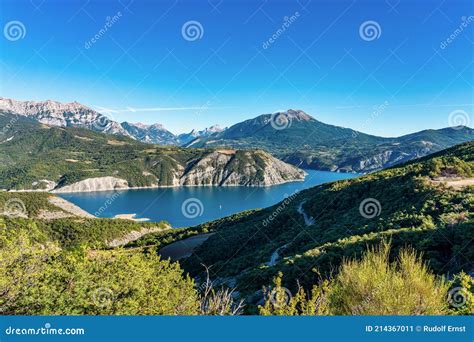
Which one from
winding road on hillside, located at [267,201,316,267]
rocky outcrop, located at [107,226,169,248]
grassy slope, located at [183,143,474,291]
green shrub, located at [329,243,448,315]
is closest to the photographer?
green shrub, located at [329,243,448,315]

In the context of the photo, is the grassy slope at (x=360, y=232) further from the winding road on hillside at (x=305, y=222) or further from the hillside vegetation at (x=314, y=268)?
the winding road on hillside at (x=305, y=222)

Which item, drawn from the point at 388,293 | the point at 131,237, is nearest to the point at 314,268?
the point at 388,293

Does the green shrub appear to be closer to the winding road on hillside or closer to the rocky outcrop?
the winding road on hillside

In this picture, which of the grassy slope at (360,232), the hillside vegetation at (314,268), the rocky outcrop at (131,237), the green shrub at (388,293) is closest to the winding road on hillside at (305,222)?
the hillside vegetation at (314,268)

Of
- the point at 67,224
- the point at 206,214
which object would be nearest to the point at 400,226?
the point at 67,224

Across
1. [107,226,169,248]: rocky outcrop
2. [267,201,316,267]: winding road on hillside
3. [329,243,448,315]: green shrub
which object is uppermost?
[329,243,448,315]: green shrub

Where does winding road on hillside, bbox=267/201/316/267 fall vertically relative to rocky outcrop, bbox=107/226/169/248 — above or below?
above

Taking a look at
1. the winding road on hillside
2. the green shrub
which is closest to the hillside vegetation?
the green shrub

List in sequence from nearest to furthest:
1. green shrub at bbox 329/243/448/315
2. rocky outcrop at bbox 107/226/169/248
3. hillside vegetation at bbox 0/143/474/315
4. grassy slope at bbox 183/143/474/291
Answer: green shrub at bbox 329/243/448/315 → hillside vegetation at bbox 0/143/474/315 → grassy slope at bbox 183/143/474/291 → rocky outcrop at bbox 107/226/169/248
